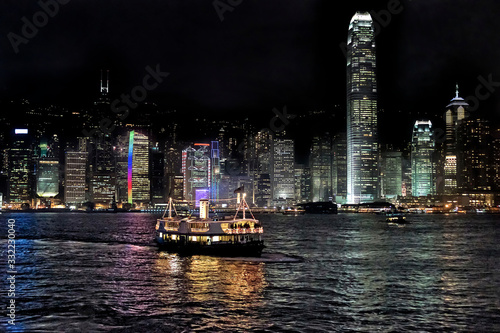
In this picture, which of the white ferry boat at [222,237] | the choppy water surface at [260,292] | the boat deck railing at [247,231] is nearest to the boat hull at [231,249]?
the white ferry boat at [222,237]

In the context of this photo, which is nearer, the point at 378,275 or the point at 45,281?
the point at 45,281

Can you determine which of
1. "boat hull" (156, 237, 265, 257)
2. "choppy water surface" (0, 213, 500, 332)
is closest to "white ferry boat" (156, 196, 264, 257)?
"boat hull" (156, 237, 265, 257)

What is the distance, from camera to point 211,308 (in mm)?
40188

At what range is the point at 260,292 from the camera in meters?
46.0

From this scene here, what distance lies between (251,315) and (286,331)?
4.71m

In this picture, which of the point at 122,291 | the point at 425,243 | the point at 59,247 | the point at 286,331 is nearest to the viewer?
the point at 286,331

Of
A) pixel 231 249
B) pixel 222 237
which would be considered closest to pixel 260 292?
pixel 231 249

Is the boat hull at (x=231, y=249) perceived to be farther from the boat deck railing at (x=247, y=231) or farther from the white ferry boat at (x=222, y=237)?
the boat deck railing at (x=247, y=231)

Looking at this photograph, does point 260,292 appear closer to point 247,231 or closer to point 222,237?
point 247,231

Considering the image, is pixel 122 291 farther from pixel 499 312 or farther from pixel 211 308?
pixel 499 312

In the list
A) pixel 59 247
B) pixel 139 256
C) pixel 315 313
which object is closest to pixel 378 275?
pixel 315 313

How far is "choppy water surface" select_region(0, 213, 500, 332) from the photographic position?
3606cm

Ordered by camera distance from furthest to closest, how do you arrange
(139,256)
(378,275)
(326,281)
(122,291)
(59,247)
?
(59,247) < (139,256) < (378,275) < (326,281) < (122,291)

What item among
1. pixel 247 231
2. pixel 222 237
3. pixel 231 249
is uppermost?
pixel 247 231
